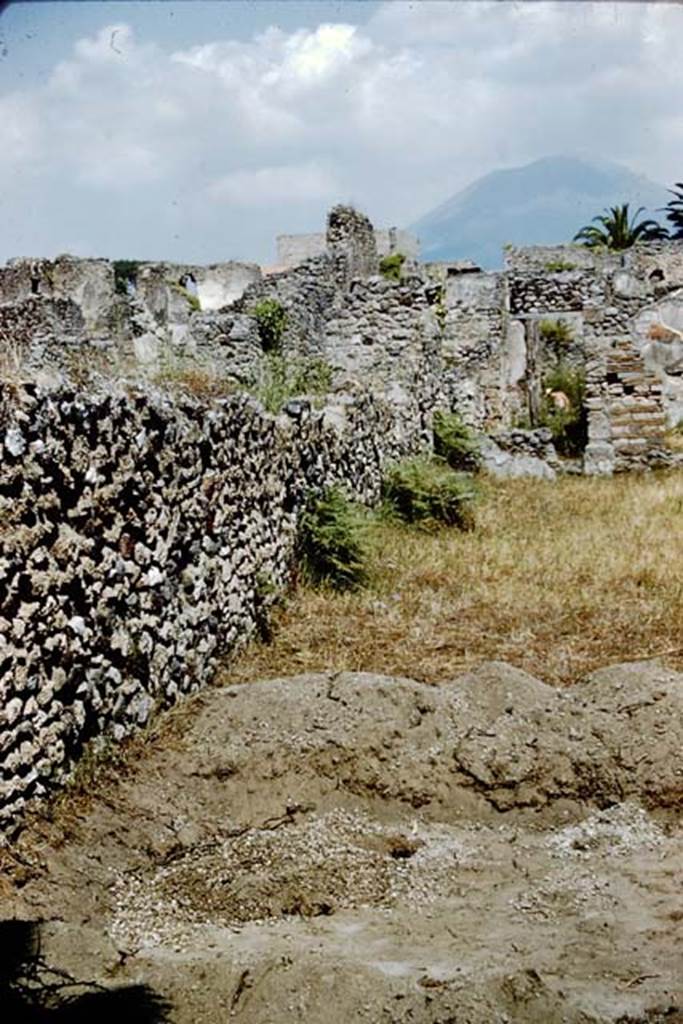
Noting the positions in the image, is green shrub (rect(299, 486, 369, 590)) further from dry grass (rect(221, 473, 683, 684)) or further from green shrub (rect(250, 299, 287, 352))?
green shrub (rect(250, 299, 287, 352))

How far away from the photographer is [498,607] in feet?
27.1

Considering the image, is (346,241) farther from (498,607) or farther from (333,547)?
(498,607)

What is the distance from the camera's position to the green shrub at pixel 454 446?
15.5 m

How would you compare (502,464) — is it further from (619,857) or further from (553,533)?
(619,857)

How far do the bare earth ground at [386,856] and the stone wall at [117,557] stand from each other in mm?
328

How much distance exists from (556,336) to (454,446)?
11.5 metres

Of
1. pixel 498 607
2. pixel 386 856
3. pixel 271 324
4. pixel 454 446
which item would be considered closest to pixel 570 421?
pixel 454 446

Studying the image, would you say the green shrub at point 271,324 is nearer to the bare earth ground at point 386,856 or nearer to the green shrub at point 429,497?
the green shrub at point 429,497

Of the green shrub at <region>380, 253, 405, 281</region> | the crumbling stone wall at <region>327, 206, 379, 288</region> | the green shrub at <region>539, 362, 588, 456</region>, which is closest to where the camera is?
the green shrub at <region>539, 362, 588, 456</region>

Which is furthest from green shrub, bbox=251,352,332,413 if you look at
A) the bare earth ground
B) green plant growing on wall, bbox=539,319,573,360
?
green plant growing on wall, bbox=539,319,573,360

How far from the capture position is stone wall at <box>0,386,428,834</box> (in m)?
4.89

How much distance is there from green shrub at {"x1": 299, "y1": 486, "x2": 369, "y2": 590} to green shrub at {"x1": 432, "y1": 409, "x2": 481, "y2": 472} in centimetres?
639

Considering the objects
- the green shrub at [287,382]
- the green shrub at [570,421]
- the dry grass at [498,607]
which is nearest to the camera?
the dry grass at [498,607]

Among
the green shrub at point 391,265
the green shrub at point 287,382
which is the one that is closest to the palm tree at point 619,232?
the green shrub at point 391,265
